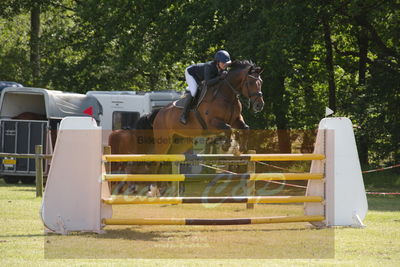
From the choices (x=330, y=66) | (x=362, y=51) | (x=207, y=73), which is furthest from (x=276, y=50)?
(x=207, y=73)

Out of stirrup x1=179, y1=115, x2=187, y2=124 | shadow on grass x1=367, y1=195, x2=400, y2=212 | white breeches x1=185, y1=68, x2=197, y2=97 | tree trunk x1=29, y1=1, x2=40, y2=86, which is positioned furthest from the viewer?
tree trunk x1=29, y1=1, x2=40, y2=86

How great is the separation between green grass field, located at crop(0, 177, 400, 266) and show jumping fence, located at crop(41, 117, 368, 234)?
0.22 m

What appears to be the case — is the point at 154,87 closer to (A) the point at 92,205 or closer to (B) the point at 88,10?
(B) the point at 88,10

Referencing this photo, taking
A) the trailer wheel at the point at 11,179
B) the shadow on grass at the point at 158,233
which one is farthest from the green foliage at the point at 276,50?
the shadow on grass at the point at 158,233

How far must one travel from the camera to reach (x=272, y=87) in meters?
24.0

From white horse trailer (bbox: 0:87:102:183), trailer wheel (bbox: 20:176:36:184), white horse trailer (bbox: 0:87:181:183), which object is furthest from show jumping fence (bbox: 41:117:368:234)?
trailer wheel (bbox: 20:176:36:184)

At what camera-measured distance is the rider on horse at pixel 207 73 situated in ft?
37.9

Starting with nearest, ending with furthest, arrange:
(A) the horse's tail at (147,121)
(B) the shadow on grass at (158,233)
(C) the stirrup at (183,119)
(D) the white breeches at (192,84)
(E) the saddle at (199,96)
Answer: (B) the shadow on grass at (158,233), (E) the saddle at (199,96), (D) the white breeches at (192,84), (C) the stirrup at (183,119), (A) the horse's tail at (147,121)

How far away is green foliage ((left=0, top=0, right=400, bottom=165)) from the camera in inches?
861

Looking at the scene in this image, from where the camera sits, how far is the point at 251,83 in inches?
441

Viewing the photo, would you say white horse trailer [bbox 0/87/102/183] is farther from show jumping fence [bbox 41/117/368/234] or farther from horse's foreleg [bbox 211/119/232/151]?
show jumping fence [bbox 41/117/368/234]

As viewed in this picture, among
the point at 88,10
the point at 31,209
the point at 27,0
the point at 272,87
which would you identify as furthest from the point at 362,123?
the point at 27,0

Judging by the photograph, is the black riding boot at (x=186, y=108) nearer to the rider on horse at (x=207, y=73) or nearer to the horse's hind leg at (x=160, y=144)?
the rider on horse at (x=207, y=73)

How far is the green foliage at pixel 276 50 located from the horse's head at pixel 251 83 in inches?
375
